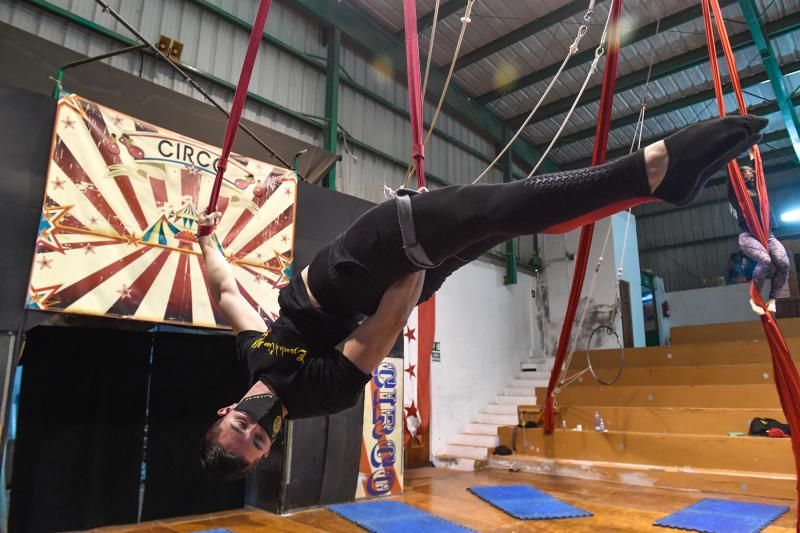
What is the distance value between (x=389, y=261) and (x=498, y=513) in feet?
9.54

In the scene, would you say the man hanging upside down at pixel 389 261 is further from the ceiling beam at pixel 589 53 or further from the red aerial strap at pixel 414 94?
the ceiling beam at pixel 589 53

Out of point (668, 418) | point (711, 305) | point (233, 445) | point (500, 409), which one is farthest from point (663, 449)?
point (711, 305)

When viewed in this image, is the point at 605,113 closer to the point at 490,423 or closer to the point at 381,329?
the point at 381,329

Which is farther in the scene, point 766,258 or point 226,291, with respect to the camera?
point 766,258

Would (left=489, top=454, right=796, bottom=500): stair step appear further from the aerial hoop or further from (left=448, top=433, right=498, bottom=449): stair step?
the aerial hoop

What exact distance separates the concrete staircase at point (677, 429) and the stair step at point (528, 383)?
31.5 inches

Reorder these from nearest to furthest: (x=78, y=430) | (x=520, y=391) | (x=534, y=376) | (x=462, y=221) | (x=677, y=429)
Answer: (x=462, y=221), (x=78, y=430), (x=677, y=429), (x=520, y=391), (x=534, y=376)

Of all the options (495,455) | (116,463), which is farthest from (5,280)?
(495,455)

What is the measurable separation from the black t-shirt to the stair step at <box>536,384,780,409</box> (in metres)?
5.01

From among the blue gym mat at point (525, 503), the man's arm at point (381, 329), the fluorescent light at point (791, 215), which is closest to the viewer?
the man's arm at point (381, 329)

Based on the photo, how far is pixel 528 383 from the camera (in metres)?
8.06

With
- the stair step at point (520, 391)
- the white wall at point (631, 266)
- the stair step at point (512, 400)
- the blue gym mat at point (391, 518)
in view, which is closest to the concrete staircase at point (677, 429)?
the stair step at point (512, 400)

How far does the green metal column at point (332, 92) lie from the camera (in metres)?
5.97

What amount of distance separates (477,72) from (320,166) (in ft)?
12.7
